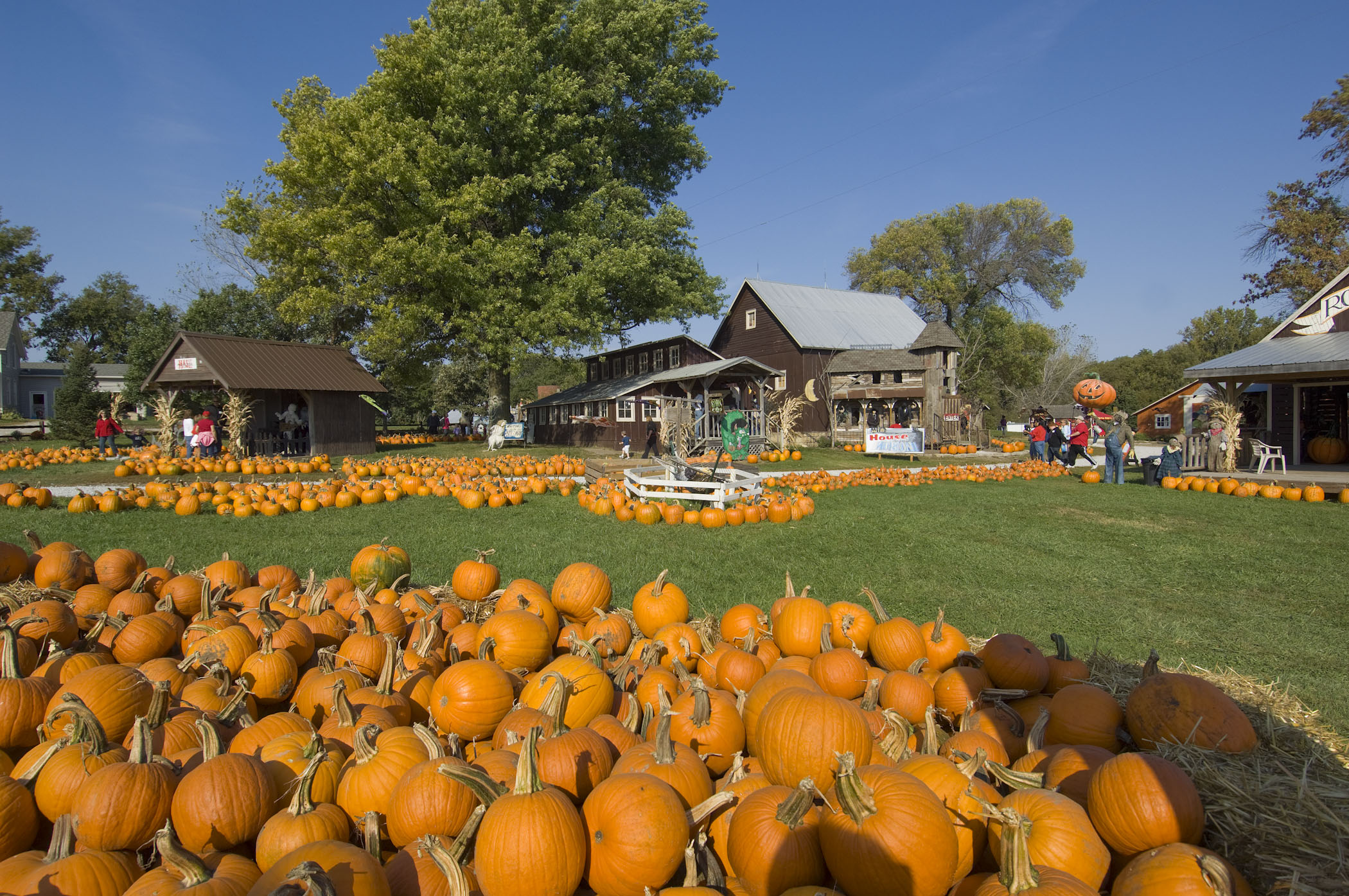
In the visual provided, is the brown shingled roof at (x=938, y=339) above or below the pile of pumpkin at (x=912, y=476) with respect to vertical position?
above

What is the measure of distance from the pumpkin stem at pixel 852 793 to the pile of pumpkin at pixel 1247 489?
1626 centimetres

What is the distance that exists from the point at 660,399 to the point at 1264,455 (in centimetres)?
1894

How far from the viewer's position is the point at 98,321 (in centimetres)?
6488

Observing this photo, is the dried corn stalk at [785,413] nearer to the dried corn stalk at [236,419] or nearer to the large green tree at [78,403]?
the dried corn stalk at [236,419]

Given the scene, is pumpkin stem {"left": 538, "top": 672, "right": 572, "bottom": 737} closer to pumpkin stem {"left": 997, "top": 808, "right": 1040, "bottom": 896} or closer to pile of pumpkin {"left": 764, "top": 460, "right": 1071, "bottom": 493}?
pumpkin stem {"left": 997, "top": 808, "right": 1040, "bottom": 896}

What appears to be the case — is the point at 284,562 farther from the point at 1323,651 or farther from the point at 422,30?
the point at 422,30

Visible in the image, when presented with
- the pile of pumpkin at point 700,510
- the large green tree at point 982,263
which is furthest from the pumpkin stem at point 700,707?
the large green tree at point 982,263

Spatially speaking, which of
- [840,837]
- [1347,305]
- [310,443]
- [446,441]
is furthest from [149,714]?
[446,441]

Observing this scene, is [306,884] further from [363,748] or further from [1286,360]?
[1286,360]

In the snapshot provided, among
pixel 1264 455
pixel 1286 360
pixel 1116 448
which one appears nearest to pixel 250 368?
pixel 1116 448

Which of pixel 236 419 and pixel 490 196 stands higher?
pixel 490 196

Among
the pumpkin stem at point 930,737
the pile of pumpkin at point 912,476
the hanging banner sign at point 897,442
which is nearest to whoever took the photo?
the pumpkin stem at point 930,737

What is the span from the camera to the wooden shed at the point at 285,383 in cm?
2142

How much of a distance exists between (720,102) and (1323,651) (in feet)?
110
